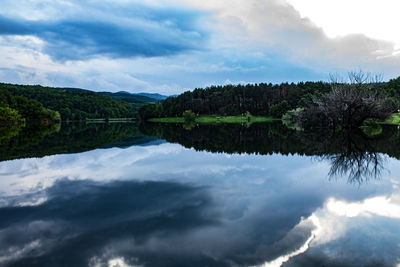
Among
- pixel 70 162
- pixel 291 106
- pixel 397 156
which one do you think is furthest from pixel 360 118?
pixel 291 106

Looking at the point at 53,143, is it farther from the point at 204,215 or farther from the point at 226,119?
the point at 226,119

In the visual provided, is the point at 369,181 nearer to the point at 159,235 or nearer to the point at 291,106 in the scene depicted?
the point at 159,235

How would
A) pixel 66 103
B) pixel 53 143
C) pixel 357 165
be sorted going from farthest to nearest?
pixel 66 103
pixel 53 143
pixel 357 165

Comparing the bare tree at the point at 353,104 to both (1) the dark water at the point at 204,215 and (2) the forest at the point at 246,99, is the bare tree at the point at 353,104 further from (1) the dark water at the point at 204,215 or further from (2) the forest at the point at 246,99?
(2) the forest at the point at 246,99

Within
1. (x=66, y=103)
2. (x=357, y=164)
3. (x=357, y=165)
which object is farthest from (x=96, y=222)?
(x=66, y=103)

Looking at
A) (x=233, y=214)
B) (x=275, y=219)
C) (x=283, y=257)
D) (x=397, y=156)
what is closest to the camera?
(x=283, y=257)

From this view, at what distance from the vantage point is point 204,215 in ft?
28.0

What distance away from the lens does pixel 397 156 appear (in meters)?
18.7

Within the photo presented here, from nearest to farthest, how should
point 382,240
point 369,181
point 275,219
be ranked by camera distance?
point 382,240
point 275,219
point 369,181

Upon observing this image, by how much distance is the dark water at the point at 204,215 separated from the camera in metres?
6.05

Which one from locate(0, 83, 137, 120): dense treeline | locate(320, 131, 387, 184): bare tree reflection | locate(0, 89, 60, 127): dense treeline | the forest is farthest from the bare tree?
locate(0, 83, 137, 120): dense treeline

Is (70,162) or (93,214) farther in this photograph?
(70,162)

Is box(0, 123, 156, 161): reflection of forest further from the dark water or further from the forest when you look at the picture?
the forest

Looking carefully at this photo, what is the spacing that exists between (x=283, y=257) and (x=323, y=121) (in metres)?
52.9
